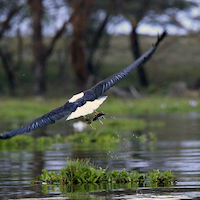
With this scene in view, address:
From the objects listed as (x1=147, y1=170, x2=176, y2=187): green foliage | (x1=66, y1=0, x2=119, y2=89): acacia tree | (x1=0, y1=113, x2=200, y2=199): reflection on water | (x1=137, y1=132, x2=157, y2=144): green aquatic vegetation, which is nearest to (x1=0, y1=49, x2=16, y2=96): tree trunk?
(x1=66, y1=0, x2=119, y2=89): acacia tree

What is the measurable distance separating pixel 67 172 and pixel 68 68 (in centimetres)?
4049

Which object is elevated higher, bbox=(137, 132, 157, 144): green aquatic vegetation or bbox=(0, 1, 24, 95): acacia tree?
bbox=(0, 1, 24, 95): acacia tree

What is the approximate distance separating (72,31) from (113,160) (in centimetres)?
2647

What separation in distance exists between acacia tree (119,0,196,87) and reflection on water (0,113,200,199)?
2728 cm

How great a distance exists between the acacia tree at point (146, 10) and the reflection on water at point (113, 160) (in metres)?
27.3

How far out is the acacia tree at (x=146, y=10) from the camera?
40.8m

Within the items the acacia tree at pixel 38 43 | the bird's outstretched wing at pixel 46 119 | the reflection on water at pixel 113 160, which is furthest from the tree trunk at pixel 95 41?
the bird's outstretched wing at pixel 46 119

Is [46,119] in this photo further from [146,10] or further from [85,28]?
[146,10]

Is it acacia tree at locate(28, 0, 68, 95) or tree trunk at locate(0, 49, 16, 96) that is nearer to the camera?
acacia tree at locate(28, 0, 68, 95)

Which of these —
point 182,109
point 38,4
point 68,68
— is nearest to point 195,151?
point 182,109

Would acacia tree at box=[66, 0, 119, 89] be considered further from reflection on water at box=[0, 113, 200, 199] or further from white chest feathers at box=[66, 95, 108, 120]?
white chest feathers at box=[66, 95, 108, 120]

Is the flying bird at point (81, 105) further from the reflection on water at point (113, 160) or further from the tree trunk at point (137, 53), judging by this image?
the tree trunk at point (137, 53)

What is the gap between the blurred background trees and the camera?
3566 centimetres

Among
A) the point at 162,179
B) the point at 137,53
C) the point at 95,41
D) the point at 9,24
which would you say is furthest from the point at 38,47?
the point at 162,179
